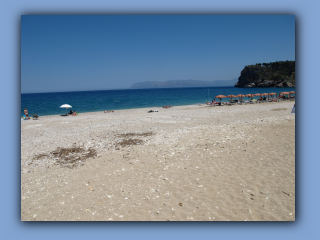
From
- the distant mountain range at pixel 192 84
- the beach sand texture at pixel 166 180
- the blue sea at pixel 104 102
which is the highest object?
the blue sea at pixel 104 102

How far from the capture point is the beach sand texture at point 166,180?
428 cm

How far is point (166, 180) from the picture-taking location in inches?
228

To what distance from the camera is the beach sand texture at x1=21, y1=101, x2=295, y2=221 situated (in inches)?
169

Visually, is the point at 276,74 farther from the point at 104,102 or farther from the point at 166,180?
the point at 104,102

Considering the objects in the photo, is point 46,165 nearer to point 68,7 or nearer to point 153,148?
point 153,148

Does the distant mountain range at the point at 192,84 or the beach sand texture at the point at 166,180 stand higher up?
the distant mountain range at the point at 192,84

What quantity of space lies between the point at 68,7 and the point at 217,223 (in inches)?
238

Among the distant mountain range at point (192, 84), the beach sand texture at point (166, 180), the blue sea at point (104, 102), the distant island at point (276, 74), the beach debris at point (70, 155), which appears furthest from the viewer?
the blue sea at point (104, 102)

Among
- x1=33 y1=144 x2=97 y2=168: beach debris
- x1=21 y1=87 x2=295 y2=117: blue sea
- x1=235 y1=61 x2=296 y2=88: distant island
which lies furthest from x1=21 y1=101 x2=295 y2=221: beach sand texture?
x1=21 y1=87 x2=295 y2=117: blue sea

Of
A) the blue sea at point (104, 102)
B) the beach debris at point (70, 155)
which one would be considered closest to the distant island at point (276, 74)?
the blue sea at point (104, 102)

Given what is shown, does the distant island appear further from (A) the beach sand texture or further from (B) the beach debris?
(B) the beach debris

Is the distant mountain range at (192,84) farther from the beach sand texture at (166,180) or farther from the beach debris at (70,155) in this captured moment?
the beach debris at (70,155)
